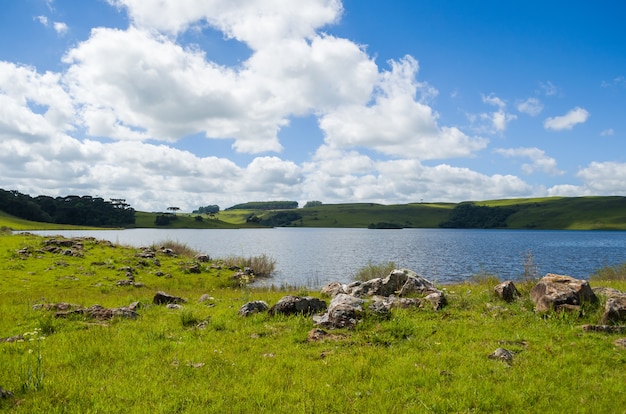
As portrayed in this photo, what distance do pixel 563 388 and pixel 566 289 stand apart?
26.6ft

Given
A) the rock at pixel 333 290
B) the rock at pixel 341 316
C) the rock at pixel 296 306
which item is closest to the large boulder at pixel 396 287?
the rock at pixel 333 290

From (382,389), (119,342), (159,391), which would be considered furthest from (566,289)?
(119,342)

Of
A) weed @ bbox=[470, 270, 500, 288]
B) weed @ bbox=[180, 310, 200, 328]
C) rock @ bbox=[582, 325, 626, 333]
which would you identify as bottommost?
weed @ bbox=[470, 270, 500, 288]

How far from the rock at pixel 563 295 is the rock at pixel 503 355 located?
5.71m

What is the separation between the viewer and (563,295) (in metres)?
15.8

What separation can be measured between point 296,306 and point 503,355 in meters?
8.28

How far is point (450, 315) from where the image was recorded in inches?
642

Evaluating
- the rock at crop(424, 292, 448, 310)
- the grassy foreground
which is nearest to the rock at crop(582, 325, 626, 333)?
the grassy foreground

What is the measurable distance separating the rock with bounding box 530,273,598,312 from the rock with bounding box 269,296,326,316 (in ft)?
29.9

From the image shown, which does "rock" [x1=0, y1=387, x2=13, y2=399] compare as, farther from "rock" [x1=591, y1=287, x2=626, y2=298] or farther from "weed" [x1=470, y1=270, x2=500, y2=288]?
A: "weed" [x1=470, y1=270, x2=500, y2=288]

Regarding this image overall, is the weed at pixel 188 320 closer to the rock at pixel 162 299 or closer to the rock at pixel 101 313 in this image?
the rock at pixel 101 313

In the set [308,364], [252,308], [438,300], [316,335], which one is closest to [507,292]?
[438,300]

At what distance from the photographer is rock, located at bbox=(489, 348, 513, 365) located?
36.0 feet

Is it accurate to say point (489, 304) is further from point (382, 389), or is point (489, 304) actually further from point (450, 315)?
point (382, 389)
